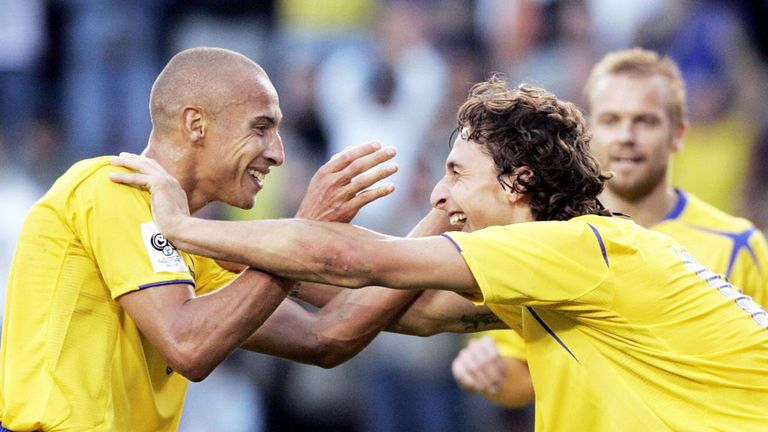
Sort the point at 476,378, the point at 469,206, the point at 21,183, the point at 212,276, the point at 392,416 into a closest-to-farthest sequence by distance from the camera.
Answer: the point at 469,206, the point at 212,276, the point at 476,378, the point at 392,416, the point at 21,183

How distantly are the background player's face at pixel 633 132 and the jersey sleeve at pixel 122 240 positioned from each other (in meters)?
2.84

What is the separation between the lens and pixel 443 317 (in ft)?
16.3

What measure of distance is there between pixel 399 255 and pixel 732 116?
229 inches

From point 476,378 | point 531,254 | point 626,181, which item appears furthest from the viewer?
point 626,181

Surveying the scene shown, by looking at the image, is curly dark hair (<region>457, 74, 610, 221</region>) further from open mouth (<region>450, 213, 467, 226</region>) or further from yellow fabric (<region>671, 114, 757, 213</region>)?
yellow fabric (<region>671, 114, 757, 213</region>)

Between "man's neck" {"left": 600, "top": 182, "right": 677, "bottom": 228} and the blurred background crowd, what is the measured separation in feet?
8.76

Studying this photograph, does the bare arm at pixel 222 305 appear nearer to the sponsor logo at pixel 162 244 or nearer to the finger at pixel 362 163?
the finger at pixel 362 163

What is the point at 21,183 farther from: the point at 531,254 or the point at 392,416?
the point at 531,254

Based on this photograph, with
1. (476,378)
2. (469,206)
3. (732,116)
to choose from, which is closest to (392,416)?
(476,378)

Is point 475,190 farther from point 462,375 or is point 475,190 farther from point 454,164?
point 462,375

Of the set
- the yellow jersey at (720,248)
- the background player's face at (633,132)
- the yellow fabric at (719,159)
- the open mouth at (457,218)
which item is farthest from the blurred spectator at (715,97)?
the open mouth at (457,218)

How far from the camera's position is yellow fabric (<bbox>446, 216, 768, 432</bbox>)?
3734mm

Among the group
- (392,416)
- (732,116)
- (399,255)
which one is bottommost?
(392,416)

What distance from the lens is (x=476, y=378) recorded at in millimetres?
5582
